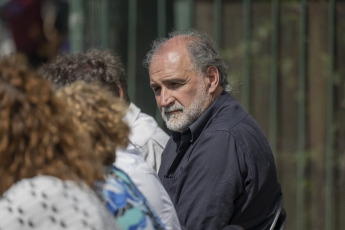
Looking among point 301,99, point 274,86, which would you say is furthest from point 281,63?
point 301,99

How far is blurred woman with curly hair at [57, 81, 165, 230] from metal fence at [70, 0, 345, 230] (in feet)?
9.60

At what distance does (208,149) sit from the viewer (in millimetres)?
2994

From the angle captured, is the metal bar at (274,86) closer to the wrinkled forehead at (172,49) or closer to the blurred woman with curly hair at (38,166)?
Answer: the wrinkled forehead at (172,49)

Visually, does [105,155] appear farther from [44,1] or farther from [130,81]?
[44,1]

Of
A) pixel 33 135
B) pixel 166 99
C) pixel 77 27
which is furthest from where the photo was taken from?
pixel 77 27

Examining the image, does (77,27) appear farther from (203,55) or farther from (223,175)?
(223,175)

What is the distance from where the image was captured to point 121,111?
A: 223 cm

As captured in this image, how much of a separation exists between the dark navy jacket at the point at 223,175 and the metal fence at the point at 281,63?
77.7 inches

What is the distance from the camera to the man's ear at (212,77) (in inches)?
138

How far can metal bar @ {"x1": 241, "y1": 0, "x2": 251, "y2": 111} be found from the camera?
516cm

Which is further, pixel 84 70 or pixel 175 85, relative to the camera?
pixel 175 85

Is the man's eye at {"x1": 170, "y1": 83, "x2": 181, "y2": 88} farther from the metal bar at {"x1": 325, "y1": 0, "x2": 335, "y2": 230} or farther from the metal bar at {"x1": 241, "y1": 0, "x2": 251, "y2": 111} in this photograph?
the metal bar at {"x1": 325, "y1": 0, "x2": 335, "y2": 230}

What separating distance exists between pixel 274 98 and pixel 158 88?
5.95 ft

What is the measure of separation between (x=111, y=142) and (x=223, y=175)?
2.91 feet
